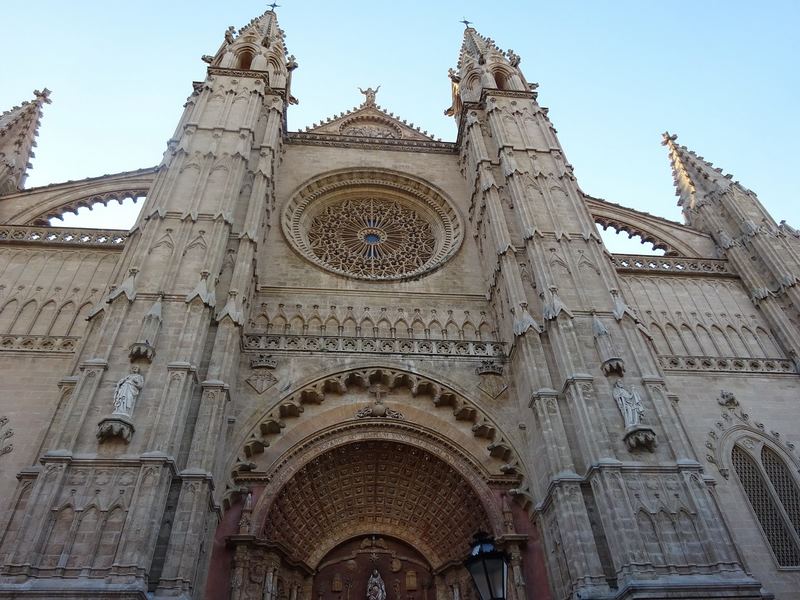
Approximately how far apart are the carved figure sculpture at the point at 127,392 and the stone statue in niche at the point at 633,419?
31.6 ft

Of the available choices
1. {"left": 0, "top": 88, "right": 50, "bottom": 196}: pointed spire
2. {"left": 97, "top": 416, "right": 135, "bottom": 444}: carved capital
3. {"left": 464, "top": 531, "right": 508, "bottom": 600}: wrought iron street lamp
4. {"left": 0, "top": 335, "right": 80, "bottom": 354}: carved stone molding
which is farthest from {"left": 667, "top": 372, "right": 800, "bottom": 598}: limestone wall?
{"left": 0, "top": 88, "right": 50, "bottom": 196}: pointed spire

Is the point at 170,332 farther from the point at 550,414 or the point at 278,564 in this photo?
the point at 550,414

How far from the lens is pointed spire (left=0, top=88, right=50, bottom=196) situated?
67.9 feet

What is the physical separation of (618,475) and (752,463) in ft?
17.2

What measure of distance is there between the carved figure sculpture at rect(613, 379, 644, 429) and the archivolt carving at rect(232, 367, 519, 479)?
257cm

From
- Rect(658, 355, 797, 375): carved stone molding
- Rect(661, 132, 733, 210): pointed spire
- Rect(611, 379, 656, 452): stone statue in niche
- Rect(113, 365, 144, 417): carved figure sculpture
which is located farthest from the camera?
Rect(661, 132, 733, 210): pointed spire

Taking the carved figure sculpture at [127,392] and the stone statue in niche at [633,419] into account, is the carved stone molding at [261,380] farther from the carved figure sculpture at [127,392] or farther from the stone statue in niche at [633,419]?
the stone statue in niche at [633,419]

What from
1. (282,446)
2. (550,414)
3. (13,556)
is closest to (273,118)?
(282,446)

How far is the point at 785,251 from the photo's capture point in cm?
1902

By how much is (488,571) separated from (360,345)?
30.7 ft

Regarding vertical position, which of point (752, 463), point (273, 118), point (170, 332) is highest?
point (273, 118)

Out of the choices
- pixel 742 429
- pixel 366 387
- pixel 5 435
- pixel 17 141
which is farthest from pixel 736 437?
pixel 17 141

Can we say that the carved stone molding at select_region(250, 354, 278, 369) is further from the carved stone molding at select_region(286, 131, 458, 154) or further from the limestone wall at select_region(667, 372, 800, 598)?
the carved stone molding at select_region(286, 131, 458, 154)

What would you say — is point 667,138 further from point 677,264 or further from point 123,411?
point 123,411
